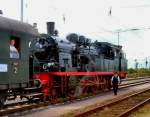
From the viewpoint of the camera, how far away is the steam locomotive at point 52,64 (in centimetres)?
1639

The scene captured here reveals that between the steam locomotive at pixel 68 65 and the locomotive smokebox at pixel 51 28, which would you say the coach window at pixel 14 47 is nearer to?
the steam locomotive at pixel 68 65

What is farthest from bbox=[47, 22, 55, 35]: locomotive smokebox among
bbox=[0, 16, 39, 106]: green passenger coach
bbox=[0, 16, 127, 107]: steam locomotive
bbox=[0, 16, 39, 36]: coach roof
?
bbox=[0, 16, 39, 106]: green passenger coach

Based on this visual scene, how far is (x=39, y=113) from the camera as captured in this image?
17328 millimetres

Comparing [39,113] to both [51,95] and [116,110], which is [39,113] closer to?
[116,110]

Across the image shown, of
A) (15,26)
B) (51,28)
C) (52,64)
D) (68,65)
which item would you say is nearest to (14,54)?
(15,26)

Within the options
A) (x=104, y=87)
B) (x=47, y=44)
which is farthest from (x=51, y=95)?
(x=104, y=87)

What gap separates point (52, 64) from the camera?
22.7 metres

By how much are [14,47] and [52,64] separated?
6.10 metres

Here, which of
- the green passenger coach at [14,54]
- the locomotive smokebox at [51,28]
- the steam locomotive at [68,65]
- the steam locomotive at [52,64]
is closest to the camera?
the green passenger coach at [14,54]

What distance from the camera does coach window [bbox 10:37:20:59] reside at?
54.0ft

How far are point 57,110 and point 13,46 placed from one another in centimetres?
357

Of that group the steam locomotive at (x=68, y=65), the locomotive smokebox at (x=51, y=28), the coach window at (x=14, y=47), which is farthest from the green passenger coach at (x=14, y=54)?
the locomotive smokebox at (x=51, y=28)

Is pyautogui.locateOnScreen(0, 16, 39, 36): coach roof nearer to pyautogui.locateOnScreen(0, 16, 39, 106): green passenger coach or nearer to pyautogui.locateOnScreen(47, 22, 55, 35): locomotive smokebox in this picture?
pyautogui.locateOnScreen(0, 16, 39, 106): green passenger coach

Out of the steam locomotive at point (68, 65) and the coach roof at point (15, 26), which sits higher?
the coach roof at point (15, 26)
